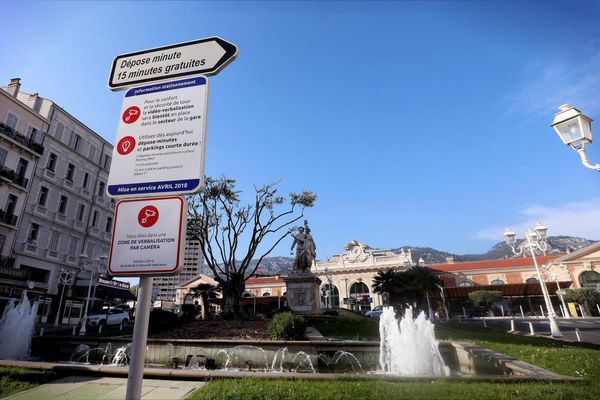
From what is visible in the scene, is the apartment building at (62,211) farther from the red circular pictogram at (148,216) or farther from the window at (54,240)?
the red circular pictogram at (148,216)

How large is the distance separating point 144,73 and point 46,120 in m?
32.3

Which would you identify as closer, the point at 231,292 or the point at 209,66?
the point at 209,66

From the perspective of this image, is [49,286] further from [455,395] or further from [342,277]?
[342,277]

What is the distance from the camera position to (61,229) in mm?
27984

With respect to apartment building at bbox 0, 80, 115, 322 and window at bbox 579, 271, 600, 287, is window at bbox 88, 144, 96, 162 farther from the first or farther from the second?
window at bbox 579, 271, 600, 287

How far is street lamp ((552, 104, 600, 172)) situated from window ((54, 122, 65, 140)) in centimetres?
3488

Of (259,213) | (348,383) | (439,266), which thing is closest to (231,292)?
(259,213)

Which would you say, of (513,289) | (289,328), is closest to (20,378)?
(289,328)

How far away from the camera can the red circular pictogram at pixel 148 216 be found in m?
2.21

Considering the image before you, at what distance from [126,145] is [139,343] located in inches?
→ 58.0

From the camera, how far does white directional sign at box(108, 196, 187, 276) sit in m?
2.07

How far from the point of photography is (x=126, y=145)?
2.54 m

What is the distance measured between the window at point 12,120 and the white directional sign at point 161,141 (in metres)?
30.2

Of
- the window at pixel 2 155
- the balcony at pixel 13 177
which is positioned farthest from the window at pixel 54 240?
the window at pixel 2 155
